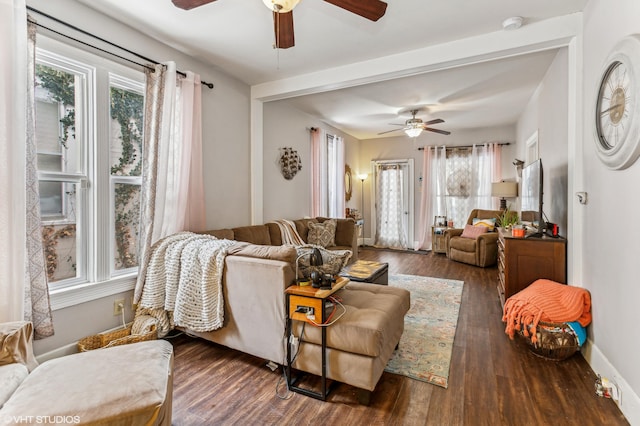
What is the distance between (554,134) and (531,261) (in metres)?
1.40

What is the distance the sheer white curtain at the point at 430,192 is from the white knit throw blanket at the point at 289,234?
3593 millimetres

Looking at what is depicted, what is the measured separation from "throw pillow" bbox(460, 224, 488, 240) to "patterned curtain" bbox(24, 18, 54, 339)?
5675 millimetres

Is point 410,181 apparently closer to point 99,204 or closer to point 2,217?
point 99,204

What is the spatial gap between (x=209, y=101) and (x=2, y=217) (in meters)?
2.14

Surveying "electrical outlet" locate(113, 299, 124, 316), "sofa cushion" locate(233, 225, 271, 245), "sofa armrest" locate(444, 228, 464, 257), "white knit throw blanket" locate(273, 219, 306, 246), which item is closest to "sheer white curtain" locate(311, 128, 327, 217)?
"white knit throw blanket" locate(273, 219, 306, 246)

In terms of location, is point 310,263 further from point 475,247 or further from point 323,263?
point 475,247

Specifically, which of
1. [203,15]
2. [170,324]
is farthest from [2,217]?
[203,15]

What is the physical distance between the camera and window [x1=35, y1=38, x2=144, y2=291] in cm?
219

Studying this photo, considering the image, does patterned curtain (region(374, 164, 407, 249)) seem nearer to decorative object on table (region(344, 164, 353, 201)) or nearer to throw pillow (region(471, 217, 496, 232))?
decorative object on table (region(344, 164, 353, 201))

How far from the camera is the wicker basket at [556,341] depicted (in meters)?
2.21

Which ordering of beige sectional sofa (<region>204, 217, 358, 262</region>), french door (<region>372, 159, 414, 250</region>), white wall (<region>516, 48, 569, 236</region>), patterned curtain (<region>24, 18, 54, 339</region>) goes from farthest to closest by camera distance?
1. french door (<region>372, 159, 414, 250</region>)
2. beige sectional sofa (<region>204, 217, 358, 262</region>)
3. white wall (<region>516, 48, 569, 236</region>)
4. patterned curtain (<region>24, 18, 54, 339</region>)

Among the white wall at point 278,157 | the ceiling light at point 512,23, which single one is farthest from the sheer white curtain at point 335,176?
the ceiling light at point 512,23

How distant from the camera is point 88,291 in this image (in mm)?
2352

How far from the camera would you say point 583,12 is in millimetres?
2367
